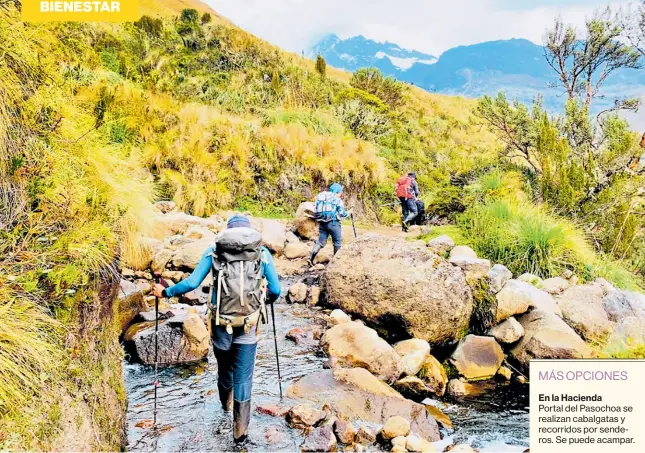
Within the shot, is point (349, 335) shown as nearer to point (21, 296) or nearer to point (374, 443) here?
point (374, 443)

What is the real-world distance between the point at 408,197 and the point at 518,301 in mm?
6577

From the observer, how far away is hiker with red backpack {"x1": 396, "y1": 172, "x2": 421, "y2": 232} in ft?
46.2

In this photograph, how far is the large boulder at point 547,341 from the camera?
23.0ft

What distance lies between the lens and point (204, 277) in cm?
442

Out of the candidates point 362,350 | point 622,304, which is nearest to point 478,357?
point 362,350

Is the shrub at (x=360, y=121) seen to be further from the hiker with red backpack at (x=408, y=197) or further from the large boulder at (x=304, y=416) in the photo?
the large boulder at (x=304, y=416)

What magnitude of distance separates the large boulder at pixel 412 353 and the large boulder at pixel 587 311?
2.54m

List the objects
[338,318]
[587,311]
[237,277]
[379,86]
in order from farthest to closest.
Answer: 1. [379,86]
2. [587,311]
3. [338,318]
4. [237,277]

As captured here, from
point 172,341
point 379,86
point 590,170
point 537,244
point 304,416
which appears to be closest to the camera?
point 304,416

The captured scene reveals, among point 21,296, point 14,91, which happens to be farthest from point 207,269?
point 14,91

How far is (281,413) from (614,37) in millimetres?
19341

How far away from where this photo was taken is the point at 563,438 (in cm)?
392

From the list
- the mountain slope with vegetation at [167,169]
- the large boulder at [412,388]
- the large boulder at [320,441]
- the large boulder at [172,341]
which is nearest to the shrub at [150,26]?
the mountain slope with vegetation at [167,169]

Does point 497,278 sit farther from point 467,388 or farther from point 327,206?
point 327,206
